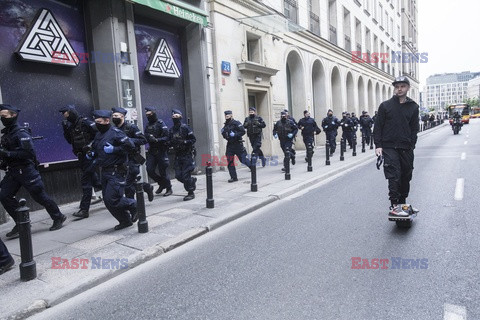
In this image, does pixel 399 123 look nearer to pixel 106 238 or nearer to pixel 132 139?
pixel 132 139

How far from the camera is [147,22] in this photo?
31.6 feet

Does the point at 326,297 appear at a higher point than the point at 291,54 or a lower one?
lower

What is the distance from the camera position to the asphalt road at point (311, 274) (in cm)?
285

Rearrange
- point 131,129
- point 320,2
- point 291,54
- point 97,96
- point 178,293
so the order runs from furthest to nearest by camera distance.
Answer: point 320,2
point 291,54
point 97,96
point 131,129
point 178,293

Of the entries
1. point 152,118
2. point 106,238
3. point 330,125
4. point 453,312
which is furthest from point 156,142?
point 330,125

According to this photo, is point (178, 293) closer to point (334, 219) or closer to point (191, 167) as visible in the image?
point (334, 219)

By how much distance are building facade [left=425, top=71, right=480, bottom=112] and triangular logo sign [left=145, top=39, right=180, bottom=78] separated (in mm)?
193096

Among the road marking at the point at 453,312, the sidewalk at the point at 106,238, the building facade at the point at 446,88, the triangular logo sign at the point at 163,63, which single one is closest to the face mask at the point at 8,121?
the sidewalk at the point at 106,238

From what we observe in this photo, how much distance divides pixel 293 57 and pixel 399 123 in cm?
1351

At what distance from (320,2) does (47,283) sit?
2002 centimetres

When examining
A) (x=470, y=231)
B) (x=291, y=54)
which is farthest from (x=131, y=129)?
(x=291, y=54)

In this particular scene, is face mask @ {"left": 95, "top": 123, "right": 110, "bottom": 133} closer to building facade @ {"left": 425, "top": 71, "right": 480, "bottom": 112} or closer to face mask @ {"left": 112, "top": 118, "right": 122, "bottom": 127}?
face mask @ {"left": 112, "top": 118, "right": 122, "bottom": 127}

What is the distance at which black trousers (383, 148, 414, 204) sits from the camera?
15.3 ft

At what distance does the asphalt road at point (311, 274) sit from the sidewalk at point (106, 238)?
17 cm
